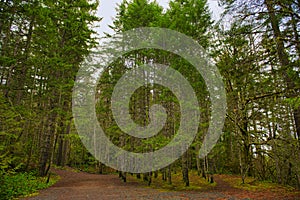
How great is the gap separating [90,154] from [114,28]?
57.8ft

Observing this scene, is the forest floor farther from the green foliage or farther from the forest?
the forest

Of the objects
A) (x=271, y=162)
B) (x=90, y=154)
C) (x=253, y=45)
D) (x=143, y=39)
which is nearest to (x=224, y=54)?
(x=253, y=45)

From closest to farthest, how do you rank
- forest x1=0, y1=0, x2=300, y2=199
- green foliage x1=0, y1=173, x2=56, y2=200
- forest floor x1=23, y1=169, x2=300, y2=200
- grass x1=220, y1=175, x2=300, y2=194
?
green foliage x1=0, y1=173, x2=56, y2=200 → forest floor x1=23, y1=169, x2=300, y2=200 → forest x1=0, y1=0, x2=300, y2=199 → grass x1=220, y1=175, x2=300, y2=194

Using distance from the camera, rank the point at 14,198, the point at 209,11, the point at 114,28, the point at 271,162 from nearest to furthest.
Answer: the point at 14,198
the point at 209,11
the point at 271,162
the point at 114,28

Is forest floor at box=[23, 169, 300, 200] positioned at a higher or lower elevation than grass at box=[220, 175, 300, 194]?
lower

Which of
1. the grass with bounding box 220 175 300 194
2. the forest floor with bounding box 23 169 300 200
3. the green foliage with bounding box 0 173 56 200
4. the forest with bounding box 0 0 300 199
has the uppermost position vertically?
the forest with bounding box 0 0 300 199

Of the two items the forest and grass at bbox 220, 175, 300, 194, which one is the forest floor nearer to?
grass at bbox 220, 175, 300, 194

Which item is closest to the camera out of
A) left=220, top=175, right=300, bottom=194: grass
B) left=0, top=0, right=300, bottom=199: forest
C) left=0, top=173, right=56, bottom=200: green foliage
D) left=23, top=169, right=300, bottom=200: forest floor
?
left=0, top=173, right=56, bottom=200: green foliage

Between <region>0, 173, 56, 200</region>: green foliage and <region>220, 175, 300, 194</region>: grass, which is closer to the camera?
<region>0, 173, 56, 200</region>: green foliage

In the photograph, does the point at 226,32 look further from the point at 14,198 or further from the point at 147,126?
the point at 14,198

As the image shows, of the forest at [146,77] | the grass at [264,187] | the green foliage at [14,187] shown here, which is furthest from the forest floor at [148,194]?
the forest at [146,77]

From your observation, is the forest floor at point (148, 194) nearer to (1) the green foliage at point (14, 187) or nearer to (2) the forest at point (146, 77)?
(1) the green foliage at point (14, 187)

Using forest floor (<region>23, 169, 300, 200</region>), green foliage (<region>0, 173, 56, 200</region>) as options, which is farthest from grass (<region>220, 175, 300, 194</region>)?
green foliage (<region>0, 173, 56, 200</region>)

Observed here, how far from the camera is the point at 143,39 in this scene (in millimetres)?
15250
